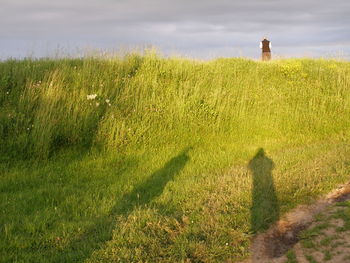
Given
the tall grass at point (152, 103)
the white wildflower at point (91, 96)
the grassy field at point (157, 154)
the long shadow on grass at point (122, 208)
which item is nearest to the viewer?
the long shadow on grass at point (122, 208)

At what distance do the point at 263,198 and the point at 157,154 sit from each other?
2.90m

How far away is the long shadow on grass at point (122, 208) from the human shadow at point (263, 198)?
4.61 ft

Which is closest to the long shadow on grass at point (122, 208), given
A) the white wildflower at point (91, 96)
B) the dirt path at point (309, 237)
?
the dirt path at point (309, 237)

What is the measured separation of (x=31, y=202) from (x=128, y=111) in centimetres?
378

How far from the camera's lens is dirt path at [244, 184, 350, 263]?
4.24 meters

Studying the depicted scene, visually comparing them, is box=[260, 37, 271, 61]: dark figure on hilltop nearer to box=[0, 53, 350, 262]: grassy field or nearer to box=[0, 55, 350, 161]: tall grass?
box=[0, 53, 350, 262]: grassy field

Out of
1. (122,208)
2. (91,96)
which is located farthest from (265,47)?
(122,208)

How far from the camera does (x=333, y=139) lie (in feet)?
31.8

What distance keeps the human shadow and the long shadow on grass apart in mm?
1404

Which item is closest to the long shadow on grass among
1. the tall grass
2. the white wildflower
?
the tall grass

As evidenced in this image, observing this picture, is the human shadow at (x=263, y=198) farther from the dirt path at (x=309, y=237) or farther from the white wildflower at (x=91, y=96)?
the white wildflower at (x=91, y=96)

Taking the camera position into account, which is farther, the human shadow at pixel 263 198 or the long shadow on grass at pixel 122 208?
the human shadow at pixel 263 198

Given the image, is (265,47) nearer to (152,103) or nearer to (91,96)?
(152,103)

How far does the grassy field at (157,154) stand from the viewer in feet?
15.0
